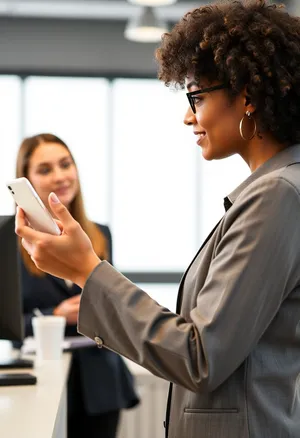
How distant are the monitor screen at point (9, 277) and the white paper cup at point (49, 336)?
213 mm

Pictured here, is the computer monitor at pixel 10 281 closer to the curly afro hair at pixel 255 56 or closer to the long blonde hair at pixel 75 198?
the long blonde hair at pixel 75 198

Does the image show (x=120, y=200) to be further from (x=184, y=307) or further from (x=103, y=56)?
(x=184, y=307)

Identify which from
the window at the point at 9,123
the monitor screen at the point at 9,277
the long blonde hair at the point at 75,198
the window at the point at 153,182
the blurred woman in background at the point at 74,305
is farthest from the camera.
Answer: the window at the point at 153,182

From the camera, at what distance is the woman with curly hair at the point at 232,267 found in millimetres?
1180

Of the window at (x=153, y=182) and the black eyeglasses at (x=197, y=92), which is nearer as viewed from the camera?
the black eyeglasses at (x=197, y=92)

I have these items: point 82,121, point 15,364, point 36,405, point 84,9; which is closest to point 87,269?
point 36,405

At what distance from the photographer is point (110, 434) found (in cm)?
293

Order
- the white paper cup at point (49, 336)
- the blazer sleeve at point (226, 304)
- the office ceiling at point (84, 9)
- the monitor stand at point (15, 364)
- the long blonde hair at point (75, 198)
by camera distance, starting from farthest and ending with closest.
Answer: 1. the office ceiling at point (84, 9)
2. the long blonde hair at point (75, 198)
3. the white paper cup at point (49, 336)
4. the monitor stand at point (15, 364)
5. the blazer sleeve at point (226, 304)

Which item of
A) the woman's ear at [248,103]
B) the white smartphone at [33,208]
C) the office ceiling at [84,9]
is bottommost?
the white smartphone at [33,208]

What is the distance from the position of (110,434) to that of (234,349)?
73.5 inches

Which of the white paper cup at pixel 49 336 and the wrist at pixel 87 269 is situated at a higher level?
the wrist at pixel 87 269

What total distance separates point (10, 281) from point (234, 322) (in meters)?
1.23

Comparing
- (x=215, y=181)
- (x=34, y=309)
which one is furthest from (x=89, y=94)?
(x=34, y=309)

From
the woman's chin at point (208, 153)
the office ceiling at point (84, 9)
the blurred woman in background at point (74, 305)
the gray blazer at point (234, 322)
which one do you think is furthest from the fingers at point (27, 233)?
the office ceiling at point (84, 9)
